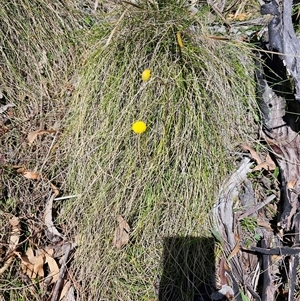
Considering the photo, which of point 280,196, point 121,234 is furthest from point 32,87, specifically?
point 280,196

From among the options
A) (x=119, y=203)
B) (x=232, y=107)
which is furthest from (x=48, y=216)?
(x=232, y=107)

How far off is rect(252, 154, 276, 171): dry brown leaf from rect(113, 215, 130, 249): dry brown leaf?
2.07 ft

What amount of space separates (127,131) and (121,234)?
0.43m

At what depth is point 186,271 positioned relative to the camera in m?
1.67

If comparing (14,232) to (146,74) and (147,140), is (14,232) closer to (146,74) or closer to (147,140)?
(147,140)

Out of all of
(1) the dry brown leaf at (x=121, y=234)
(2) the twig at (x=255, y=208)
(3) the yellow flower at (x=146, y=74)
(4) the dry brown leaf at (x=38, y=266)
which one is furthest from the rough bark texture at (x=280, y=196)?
(4) the dry brown leaf at (x=38, y=266)

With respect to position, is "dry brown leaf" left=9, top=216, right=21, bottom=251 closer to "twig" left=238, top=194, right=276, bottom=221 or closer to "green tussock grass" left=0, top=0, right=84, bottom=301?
"green tussock grass" left=0, top=0, right=84, bottom=301

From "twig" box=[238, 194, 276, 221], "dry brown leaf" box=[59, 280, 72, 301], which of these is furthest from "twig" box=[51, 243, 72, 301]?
"twig" box=[238, 194, 276, 221]

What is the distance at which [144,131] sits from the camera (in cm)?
171

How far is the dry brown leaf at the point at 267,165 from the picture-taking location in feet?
5.97

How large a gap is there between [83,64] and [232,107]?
709 millimetres

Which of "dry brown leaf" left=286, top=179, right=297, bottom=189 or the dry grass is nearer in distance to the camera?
the dry grass

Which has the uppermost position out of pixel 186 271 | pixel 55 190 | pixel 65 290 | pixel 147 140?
pixel 147 140

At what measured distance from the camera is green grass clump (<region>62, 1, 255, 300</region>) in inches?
66.2
